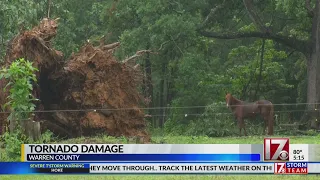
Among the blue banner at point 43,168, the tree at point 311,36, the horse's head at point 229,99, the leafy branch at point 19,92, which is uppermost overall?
the tree at point 311,36

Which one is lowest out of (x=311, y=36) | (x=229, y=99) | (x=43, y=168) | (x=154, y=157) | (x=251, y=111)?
(x=43, y=168)

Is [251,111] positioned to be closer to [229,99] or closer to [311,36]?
[229,99]

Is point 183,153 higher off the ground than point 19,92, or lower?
lower

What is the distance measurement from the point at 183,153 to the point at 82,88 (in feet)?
32.2

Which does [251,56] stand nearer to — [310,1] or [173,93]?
[173,93]

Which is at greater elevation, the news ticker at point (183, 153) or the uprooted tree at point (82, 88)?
the uprooted tree at point (82, 88)

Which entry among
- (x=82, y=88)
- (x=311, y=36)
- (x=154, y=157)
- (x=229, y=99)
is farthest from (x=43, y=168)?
(x=311, y=36)

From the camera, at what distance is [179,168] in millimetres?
13523

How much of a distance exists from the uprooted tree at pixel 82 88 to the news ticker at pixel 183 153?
7501mm

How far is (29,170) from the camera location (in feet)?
46.3

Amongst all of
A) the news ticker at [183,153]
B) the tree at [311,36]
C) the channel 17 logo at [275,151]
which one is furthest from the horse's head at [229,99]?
the channel 17 logo at [275,151]

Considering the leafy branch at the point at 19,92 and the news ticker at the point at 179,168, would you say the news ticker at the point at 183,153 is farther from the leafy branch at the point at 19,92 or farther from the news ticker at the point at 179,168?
the leafy branch at the point at 19,92

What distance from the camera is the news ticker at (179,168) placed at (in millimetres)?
13523

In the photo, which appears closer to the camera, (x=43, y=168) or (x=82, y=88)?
(x=43, y=168)
